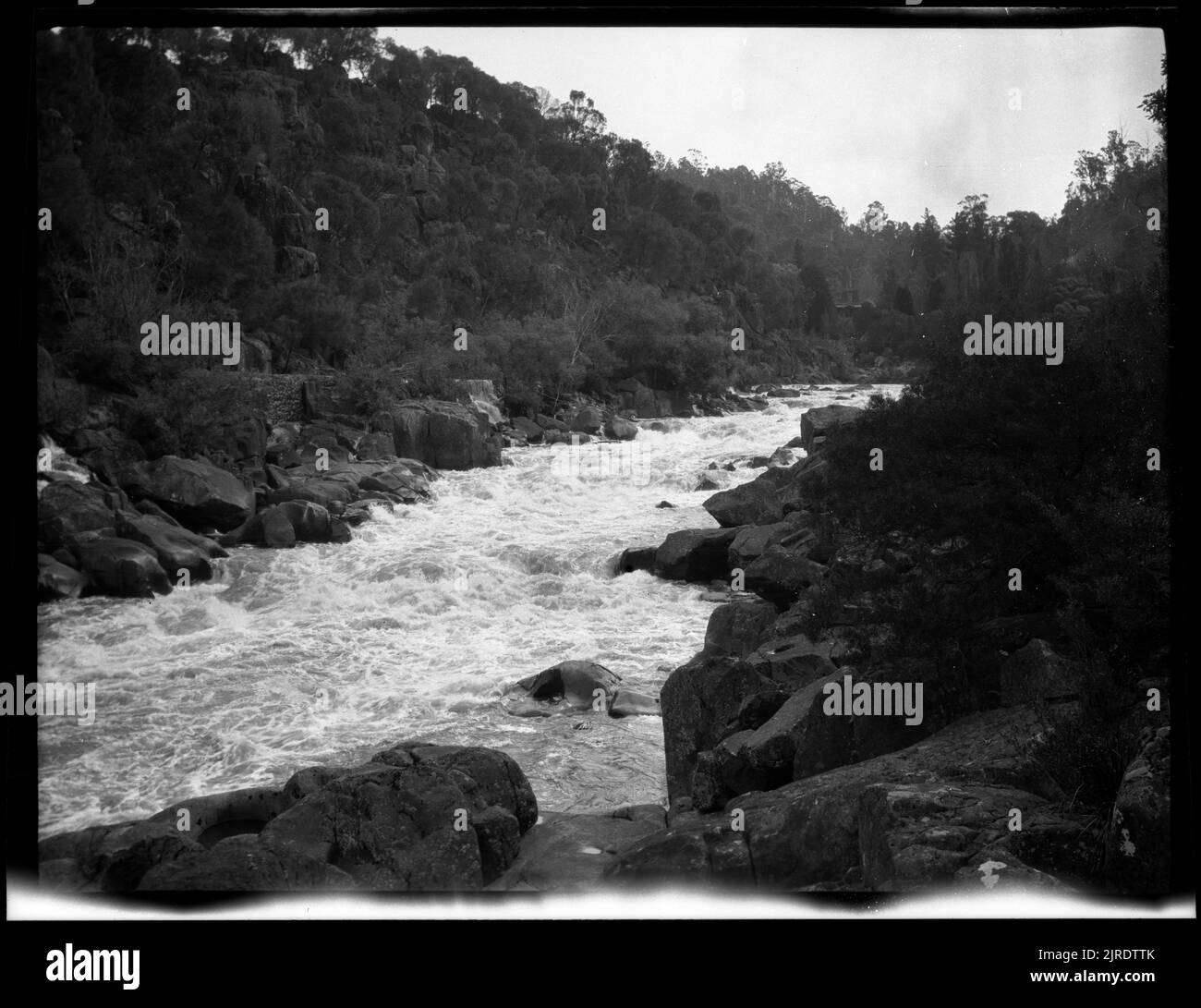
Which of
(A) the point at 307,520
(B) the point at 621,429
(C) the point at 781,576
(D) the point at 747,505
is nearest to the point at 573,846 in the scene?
(C) the point at 781,576

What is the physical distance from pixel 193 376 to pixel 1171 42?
5973 mm

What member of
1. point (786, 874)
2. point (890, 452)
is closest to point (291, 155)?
point (890, 452)

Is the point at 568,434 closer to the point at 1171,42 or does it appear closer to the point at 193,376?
the point at 193,376

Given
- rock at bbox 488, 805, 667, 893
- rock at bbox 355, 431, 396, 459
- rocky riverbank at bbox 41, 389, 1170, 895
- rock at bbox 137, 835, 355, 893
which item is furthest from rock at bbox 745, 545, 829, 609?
rock at bbox 355, 431, 396, 459

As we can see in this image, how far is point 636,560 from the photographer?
9.52 m

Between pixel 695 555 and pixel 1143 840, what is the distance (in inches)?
259

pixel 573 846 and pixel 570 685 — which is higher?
pixel 570 685

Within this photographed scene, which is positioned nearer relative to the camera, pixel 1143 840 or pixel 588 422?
pixel 1143 840

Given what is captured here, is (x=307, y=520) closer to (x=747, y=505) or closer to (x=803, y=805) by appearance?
(x=747, y=505)

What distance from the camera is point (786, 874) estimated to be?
352 centimetres

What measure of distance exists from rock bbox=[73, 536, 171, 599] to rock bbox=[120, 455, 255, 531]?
0.57m

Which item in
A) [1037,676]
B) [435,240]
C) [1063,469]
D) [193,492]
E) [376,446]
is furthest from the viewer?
[435,240]

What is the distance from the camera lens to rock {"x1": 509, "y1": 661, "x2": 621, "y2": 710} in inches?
251
